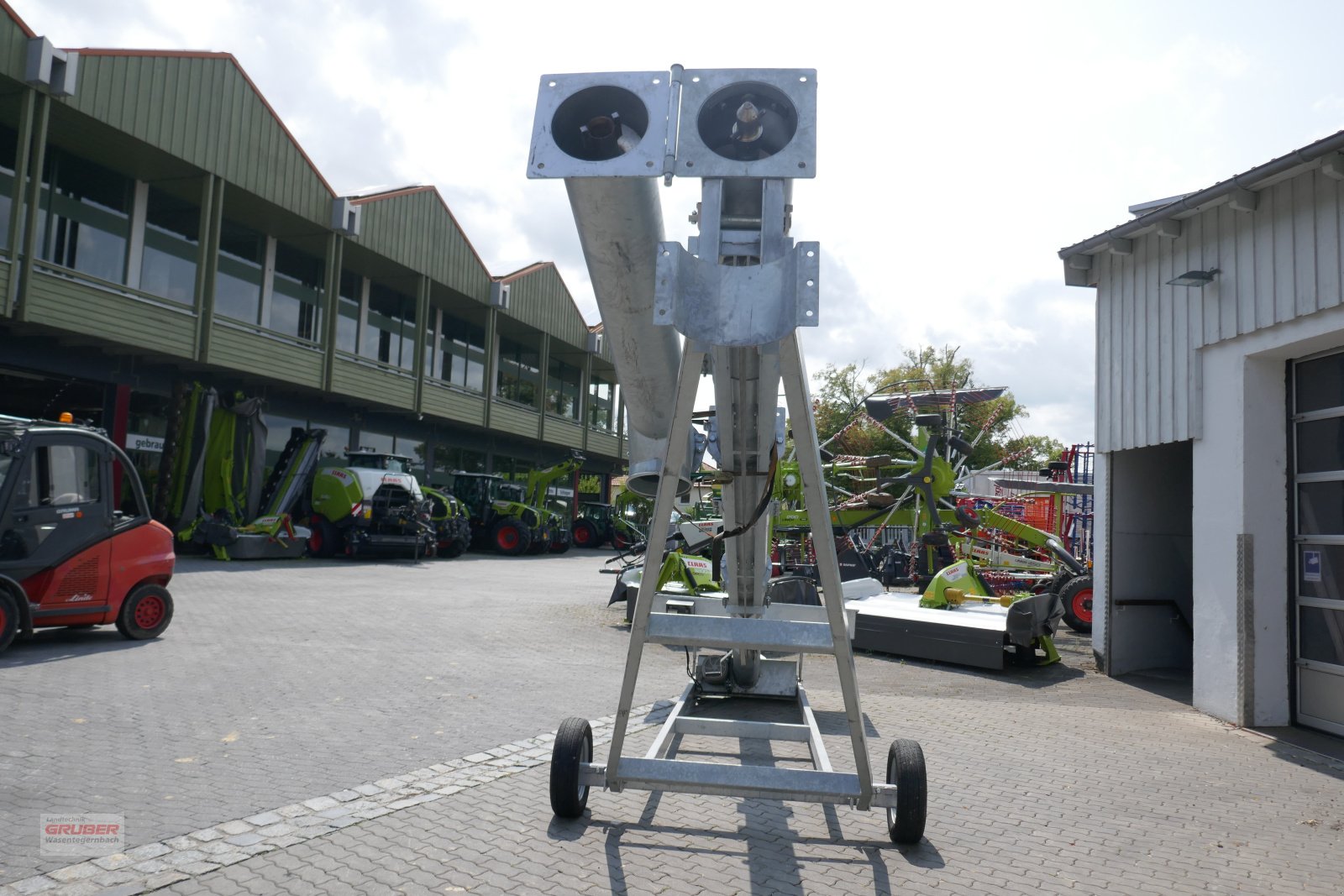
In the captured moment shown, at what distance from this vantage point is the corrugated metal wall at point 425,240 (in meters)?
25.8

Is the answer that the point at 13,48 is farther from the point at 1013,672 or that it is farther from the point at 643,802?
the point at 1013,672

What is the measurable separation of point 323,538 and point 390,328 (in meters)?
9.50

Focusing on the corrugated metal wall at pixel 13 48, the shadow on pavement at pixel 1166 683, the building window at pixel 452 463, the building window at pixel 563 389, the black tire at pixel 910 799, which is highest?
the corrugated metal wall at pixel 13 48

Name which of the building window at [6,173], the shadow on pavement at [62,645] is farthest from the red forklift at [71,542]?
the building window at [6,173]

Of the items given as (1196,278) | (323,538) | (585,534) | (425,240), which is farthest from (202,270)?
(1196,278)

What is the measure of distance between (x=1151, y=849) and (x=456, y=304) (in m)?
29.6

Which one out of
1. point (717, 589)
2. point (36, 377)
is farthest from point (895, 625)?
point (36, 377)

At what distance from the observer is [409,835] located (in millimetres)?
4215

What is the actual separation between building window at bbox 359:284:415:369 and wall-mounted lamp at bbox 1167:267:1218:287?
23885 millimetres

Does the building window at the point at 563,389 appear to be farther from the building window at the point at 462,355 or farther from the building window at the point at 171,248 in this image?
the building window at the point at 171,248

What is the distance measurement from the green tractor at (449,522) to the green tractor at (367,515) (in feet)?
3.61

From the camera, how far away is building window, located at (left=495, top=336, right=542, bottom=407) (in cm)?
3622

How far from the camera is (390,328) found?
96.8 ft

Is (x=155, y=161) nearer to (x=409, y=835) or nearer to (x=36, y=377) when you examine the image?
(x=36, y=377)
